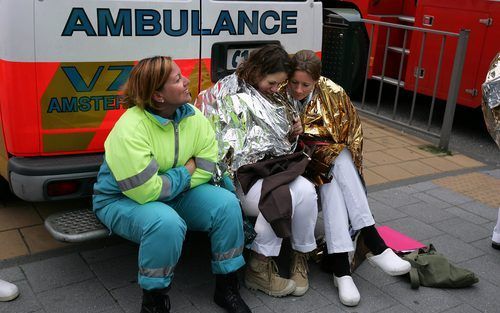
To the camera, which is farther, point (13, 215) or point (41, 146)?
point (13, 215)

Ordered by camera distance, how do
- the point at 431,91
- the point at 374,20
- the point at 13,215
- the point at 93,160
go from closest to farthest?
1. the point at 93,160
2. the point at 13,215
3. the point at 431,91
4. the point at 374,20

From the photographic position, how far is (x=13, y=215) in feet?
12.6

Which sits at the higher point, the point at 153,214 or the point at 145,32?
the point at 145,32

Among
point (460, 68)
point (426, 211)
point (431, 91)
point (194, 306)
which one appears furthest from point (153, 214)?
point (431, 91)

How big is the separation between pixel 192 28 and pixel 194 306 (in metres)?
1.58

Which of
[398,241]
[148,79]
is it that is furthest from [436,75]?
[148,79]

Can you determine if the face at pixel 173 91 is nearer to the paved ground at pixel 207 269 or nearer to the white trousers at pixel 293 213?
the white trousers at pixel 293 213

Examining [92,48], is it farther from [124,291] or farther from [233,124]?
[124,291]

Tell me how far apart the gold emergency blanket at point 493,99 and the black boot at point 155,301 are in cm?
220

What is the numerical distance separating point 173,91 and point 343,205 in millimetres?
1175

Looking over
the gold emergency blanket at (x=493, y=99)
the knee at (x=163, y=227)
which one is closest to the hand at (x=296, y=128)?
the knee at (x=163, y=227)

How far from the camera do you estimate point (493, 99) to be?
3.40 metres

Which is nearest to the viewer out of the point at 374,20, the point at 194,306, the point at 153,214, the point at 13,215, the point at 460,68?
the point at 153,214

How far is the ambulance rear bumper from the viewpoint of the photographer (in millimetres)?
2877
